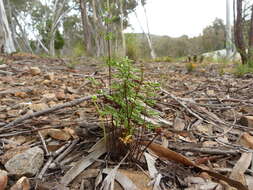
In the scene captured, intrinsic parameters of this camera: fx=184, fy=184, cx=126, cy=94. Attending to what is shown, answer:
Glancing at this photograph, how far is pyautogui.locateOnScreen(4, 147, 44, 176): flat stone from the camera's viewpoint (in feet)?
2.15

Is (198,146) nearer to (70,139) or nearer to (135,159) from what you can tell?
(135,159)

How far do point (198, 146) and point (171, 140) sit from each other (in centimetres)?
13

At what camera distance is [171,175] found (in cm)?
71

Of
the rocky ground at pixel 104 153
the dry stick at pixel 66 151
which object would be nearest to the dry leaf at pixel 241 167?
the rocky ground at pixel 104 153

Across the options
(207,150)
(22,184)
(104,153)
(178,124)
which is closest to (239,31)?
(178,124)

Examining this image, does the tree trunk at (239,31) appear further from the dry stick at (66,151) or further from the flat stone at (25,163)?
the flat stone at (25,163)

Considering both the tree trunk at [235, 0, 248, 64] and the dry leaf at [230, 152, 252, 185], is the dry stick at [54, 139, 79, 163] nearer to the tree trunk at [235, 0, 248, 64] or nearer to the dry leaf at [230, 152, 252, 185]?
the dry leaf at [230, 152, 252, 185]

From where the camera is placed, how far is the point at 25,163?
26.4 inches

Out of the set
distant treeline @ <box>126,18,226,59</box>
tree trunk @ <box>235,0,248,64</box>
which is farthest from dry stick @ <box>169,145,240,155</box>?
distant treeline @ <box>126,18,226,59</box>

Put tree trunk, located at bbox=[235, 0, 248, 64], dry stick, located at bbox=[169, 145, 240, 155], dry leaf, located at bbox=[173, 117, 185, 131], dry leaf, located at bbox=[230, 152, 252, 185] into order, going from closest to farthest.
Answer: dry leaf, located at bbox=[230, 152, 252, 185] → dry stick, located at bbox=[169, 145, 240, 155] → dry leaf, located at bbox=[173, 117, 185, 131] → tree trunk, located at bbox=[235, 0, 248, 64]

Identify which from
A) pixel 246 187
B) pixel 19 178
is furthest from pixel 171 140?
pixel 19 178

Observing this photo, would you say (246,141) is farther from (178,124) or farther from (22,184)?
(22,184)

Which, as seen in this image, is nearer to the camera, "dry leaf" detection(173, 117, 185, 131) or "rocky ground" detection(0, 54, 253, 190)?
"rocky ground" detection(0, 54, 253, 190)

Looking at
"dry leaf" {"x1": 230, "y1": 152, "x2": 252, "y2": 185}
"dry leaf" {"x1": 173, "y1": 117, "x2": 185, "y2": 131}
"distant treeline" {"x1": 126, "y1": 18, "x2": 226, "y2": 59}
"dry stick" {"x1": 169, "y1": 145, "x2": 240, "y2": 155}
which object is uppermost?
"distant treeline" {"x1": 126, "y1": 18, "x2": 226, "y2": 59}
